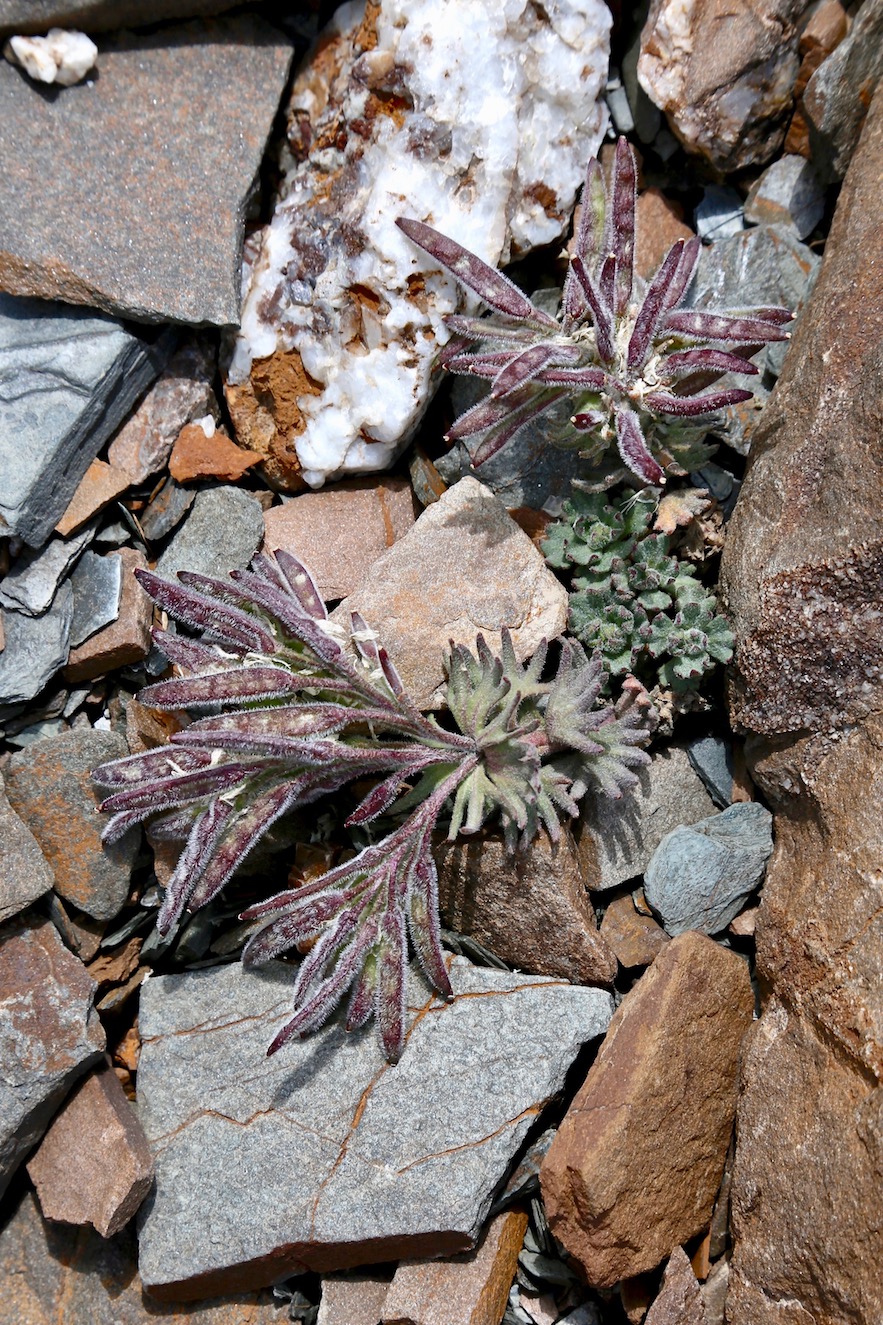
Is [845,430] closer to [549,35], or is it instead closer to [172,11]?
[549,35]

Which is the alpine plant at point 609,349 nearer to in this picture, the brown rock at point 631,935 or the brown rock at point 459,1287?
the brown rock at point 631,935

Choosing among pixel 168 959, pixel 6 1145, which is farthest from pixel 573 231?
pixel 6 1145

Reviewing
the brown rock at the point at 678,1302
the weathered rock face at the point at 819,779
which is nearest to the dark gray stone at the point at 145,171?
the weathered rock face at the point at 819,779

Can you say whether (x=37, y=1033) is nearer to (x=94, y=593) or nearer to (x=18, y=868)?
(x=18, y=868)

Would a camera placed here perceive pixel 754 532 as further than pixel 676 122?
No

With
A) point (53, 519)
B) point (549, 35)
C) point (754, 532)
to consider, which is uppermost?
point (549, 35)

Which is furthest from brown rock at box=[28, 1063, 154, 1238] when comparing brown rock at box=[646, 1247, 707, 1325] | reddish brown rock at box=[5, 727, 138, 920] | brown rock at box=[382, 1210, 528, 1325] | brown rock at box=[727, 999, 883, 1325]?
brown rock at box=[727, 999, 883, 1325]

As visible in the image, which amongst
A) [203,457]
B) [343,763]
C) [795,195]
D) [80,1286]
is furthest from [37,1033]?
[795,195]
